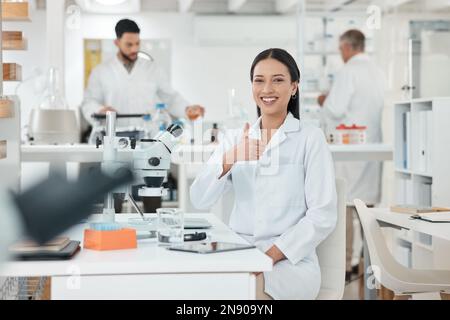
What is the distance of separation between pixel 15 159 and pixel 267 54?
1153mm

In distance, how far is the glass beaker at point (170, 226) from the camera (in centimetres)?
141

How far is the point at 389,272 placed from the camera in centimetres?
225

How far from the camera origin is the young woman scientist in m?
1.86

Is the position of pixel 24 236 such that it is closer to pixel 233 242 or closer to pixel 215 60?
pixel 233 242

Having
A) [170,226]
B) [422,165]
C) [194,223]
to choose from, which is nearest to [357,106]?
[422,165]

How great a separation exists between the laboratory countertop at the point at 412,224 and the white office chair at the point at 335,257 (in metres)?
0.26

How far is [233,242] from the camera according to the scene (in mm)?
1442

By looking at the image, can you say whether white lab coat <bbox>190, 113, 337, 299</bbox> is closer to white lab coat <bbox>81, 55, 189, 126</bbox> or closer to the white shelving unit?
the white shelving unit

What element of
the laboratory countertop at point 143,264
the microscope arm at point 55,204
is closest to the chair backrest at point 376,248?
the laboratory countertop at point 143,264

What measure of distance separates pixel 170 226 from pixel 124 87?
2087mm

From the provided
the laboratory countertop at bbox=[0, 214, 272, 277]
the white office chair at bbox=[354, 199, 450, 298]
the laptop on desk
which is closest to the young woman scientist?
the laptop on desk

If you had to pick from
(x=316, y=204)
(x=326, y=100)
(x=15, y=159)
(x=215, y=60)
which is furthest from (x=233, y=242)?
(x=215, y=60)

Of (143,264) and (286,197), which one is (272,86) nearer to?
(286,197)

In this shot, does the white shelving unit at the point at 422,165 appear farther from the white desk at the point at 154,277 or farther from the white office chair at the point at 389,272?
the white desk at the point at 154,277
